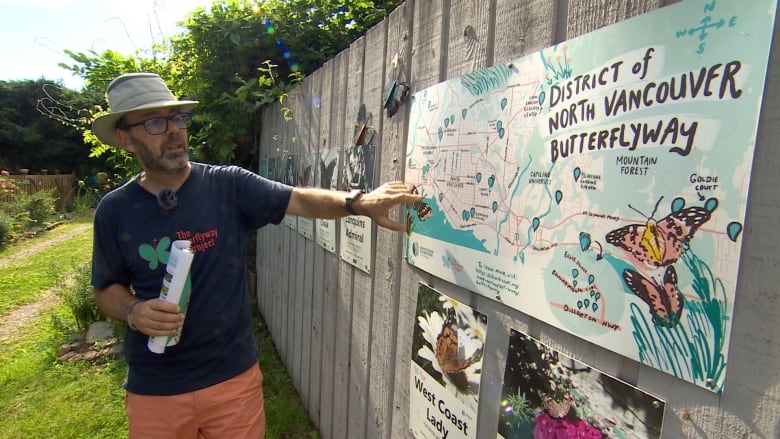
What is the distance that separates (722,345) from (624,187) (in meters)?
0.34

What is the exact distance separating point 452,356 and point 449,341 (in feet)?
0.17

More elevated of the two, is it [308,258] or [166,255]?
[166,255]

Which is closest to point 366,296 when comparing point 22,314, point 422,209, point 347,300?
point 347,300

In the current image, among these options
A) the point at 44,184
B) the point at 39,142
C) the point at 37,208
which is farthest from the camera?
the point at 39,142

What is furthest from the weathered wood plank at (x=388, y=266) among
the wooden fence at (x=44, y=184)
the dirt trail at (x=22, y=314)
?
the wooden fence at (x=44, y=184)

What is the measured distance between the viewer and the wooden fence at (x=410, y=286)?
0.74 meters

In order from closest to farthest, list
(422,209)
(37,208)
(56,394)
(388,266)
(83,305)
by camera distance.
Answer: (422,209) → (388,266) → (56,394) → (83,305) → (37,208)

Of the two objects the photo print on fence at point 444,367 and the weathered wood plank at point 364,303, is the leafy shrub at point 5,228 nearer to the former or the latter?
the weathered wood plank at point 364,303

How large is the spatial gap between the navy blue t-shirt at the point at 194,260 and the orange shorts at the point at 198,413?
5 cm

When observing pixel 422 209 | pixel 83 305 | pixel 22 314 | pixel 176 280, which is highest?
pixel 422 209

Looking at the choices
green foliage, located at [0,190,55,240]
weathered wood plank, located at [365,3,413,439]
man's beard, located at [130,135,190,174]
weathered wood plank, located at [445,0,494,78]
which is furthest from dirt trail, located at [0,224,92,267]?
weathered wood plank, located at [445,0,494,78]

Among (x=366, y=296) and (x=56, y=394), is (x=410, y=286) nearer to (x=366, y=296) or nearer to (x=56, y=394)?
(x=366, y=296)

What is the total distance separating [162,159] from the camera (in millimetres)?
1990

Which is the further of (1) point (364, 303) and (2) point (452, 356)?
(1) point (364, 303)
